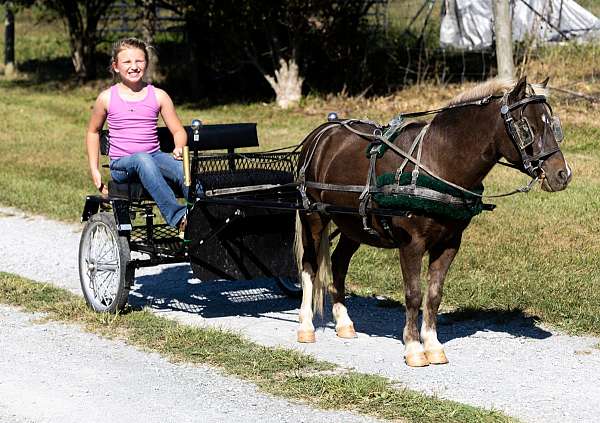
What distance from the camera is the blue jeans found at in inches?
295

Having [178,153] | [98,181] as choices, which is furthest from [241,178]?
[98,181]

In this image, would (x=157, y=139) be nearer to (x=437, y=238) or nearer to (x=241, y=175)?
(x=241, y=175)

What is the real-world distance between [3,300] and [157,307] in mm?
1269

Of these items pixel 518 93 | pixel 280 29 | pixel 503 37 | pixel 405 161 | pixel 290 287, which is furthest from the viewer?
pixel 280 29

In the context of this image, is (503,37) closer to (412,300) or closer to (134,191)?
(134,191)

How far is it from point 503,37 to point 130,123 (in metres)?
8.91

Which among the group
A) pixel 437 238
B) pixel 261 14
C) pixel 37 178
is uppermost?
pixel 261 14

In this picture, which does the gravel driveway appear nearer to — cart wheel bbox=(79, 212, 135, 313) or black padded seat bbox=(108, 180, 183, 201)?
cart wheel bbox=(79, 212, 135, 313)

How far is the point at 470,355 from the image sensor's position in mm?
6852

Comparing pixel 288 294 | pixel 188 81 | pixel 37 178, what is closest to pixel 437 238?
pixel 288 294

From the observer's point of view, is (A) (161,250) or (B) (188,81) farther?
(B) (188,81)

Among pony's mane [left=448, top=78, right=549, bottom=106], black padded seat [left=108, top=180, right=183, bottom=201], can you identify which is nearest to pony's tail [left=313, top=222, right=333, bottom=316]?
black padded seat [left=108, top=180, right=183, bottom=201]

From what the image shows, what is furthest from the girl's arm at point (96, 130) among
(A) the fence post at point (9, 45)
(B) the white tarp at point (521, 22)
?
(A) the fence post at point (9, 45)

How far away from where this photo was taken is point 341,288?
7609 mm
